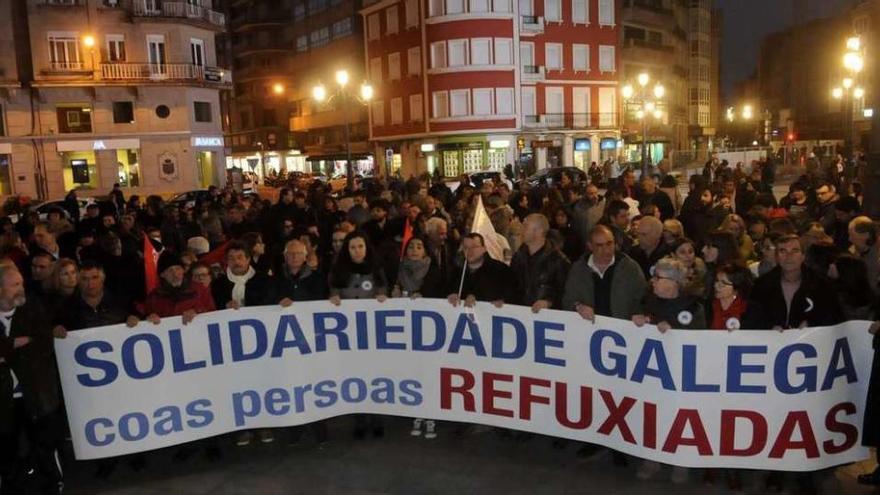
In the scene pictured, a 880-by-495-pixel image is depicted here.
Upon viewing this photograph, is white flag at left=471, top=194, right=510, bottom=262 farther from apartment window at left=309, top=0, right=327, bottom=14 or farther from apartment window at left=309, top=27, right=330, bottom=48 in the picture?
apartment window at left=309, top=0, right=327, bottom=14

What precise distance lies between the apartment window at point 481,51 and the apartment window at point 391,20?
691 centimetres

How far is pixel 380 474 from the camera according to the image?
231 inches

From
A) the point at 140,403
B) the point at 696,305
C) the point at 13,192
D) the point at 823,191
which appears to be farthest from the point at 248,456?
the point at 13,192

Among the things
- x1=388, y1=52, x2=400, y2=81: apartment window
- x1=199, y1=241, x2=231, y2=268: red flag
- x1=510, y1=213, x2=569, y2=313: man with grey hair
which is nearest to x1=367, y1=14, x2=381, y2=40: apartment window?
x1=388, y1=52, x2=400, y2=81: apartment window

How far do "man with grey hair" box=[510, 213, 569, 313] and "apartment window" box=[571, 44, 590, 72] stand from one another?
4717 centimetres

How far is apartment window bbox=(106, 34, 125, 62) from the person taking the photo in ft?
137

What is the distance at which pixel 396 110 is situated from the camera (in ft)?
174

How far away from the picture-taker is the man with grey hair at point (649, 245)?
7.42 metres

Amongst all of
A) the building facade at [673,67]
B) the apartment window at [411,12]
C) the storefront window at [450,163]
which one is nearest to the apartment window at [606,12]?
the building facade at [673,67]

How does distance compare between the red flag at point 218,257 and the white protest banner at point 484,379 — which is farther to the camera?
the red flag at point 218,257

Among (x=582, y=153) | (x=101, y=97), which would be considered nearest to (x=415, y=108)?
(x=582, y=153)

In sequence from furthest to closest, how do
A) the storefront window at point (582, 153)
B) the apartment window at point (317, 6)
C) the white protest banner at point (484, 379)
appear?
1. the apartment window at point (317, 6)
2. the storefront window at point (582, 153)
3. the white protest banner at point (484, 379)

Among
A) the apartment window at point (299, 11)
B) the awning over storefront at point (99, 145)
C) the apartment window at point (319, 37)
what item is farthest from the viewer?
the apartment window at point (299, 11)

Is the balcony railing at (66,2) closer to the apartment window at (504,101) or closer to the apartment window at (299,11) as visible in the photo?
the apartment window at (504,101)
